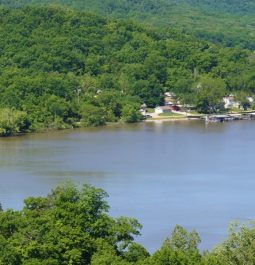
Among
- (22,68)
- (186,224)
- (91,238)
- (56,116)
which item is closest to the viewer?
(91,238)

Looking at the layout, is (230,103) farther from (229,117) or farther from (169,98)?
(229,117)

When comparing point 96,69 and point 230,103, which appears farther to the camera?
point 96,69

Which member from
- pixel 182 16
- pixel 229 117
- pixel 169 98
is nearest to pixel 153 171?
pixel 229 117

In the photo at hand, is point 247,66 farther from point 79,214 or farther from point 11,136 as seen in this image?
point 79,214

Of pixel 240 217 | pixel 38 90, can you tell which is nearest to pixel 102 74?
pixel 38 90

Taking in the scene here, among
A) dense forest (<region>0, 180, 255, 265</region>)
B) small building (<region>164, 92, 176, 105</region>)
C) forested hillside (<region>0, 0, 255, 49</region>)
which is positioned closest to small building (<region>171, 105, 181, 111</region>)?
small building (<region>164, 92, 176, 105</region>)

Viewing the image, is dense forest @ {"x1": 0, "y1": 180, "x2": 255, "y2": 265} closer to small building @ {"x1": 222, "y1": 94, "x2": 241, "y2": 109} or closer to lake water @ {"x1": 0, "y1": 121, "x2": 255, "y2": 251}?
lake water @ {"x1": 0, "y1": 121, "x2": 255, "y2": 251}

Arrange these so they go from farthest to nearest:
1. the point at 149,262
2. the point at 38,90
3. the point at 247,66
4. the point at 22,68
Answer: the point at 247,66 → the point at 22,68 → the point at 38,90 → the point at 149,262

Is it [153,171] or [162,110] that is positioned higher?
[153,171]
